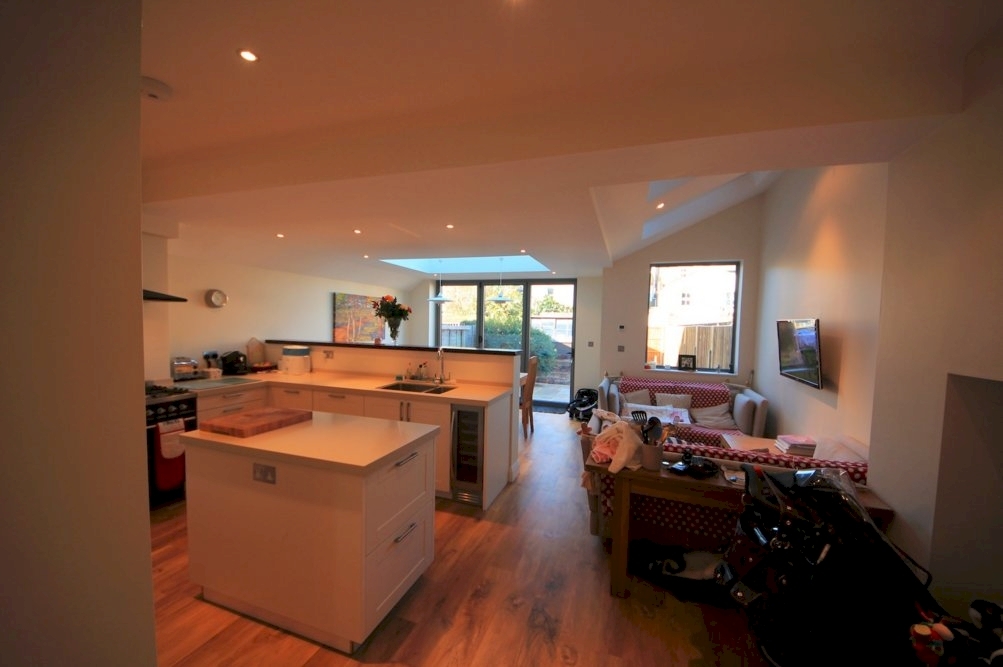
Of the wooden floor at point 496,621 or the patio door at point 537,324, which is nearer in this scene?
the wooden floor at point 496,621

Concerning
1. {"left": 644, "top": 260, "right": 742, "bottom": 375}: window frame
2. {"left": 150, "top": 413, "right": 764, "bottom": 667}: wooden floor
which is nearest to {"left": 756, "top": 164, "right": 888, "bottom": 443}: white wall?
{"left": 644, "top": 260, "right": 742, "bottom": 375}: window frame

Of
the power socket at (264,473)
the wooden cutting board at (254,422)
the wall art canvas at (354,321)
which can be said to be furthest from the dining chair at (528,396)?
the power socket at (264,473)

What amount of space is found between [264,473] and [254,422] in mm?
317

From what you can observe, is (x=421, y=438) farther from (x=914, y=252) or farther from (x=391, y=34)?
(x=914, y=252)

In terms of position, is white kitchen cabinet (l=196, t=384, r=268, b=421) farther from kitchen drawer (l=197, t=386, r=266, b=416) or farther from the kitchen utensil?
the kitchen utensil

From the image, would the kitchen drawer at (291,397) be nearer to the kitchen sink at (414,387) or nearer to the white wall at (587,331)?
the kitchen sink at (414,387)

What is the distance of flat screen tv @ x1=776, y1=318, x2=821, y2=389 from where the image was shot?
10.3 feet

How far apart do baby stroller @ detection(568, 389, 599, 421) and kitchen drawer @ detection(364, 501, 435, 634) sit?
3.80 meters

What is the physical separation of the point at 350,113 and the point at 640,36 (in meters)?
1.40

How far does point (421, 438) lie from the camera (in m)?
1.96

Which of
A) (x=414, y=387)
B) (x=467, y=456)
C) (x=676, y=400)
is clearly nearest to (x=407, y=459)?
(x=467, y=456)

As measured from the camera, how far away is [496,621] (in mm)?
1854

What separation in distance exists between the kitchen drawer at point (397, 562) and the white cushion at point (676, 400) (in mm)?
3956

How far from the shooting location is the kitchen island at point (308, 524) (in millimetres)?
1607
